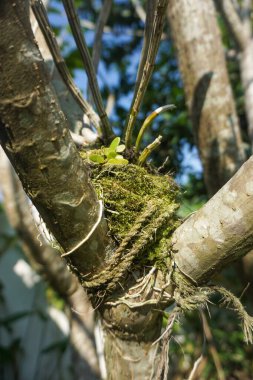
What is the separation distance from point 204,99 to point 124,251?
1.25m

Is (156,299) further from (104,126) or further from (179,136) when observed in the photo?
(179,136)

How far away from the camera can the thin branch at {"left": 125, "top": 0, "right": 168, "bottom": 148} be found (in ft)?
3.68

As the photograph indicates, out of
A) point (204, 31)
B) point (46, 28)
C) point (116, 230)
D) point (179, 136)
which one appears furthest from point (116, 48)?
point (116, 230)

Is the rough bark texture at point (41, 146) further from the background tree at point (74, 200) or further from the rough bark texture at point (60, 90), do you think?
the rough bark texture at point (60, 90)

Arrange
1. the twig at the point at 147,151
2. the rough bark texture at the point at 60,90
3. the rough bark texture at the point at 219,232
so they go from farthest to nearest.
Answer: the rough bark texture at the point at 60,90
the twig at the point at 147,151
the rough bark texture at the point at 219,232

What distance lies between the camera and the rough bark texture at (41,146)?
778 mm

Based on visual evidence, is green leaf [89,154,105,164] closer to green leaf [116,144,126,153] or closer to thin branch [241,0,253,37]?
green leaf [116,144,126,153]

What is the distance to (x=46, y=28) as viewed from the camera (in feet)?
4.30

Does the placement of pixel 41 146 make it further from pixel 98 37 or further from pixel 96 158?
pixel 98 37

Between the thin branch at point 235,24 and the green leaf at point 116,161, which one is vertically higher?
the thin branch at point 235,24

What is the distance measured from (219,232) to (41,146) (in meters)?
0.48

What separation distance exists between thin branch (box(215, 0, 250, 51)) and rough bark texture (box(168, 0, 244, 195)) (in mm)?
329

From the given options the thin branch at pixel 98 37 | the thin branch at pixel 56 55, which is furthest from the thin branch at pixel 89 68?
the thin branch at pixel 98 37

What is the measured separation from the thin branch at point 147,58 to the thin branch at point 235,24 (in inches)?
57.2
